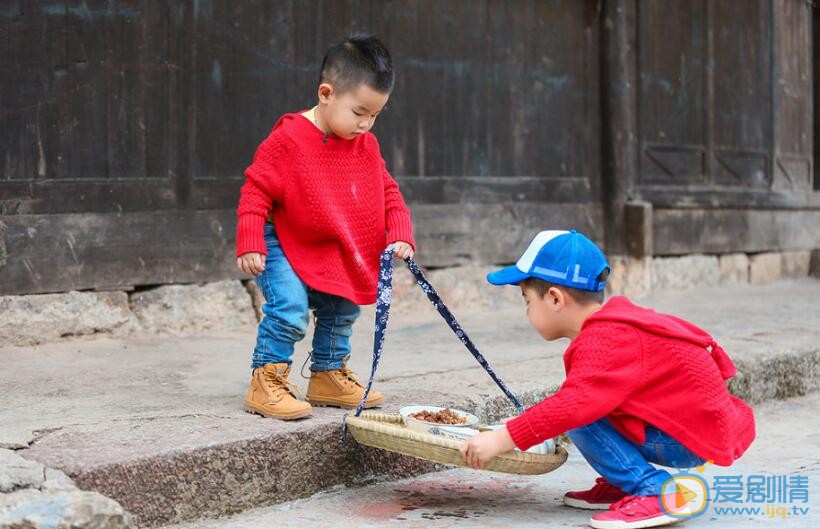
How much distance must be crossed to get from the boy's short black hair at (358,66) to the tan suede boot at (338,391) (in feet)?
2.81

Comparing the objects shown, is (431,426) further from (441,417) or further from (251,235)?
(251,235)

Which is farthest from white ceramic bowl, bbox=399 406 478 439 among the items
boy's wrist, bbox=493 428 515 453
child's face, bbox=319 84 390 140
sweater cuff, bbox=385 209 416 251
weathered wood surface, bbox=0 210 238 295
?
weathered wood surface, bbox=0 210 238 295

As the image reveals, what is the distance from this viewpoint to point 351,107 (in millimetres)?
2988

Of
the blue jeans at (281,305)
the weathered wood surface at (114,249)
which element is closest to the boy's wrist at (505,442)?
the blue jeans at (281,305)

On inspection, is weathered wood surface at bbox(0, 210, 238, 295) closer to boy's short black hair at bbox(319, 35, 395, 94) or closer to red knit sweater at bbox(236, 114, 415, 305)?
red knit sweater at bbox(236, 114, 415, 305)

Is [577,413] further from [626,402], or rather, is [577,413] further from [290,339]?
[290,339]

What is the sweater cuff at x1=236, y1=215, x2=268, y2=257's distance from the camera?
117 inches

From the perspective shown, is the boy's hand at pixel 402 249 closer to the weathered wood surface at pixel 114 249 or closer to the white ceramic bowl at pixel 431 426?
the white ceramic bowl at pixel 431 426

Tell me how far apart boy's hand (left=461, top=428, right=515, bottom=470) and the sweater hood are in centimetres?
34

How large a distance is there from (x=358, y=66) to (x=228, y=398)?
1.11 meters

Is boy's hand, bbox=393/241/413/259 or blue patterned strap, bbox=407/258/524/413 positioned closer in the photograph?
blue patterned strap, bbox=407/258/524/413

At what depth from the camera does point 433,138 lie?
19.3 ft

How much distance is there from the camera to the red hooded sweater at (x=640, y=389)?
8.11 ft
